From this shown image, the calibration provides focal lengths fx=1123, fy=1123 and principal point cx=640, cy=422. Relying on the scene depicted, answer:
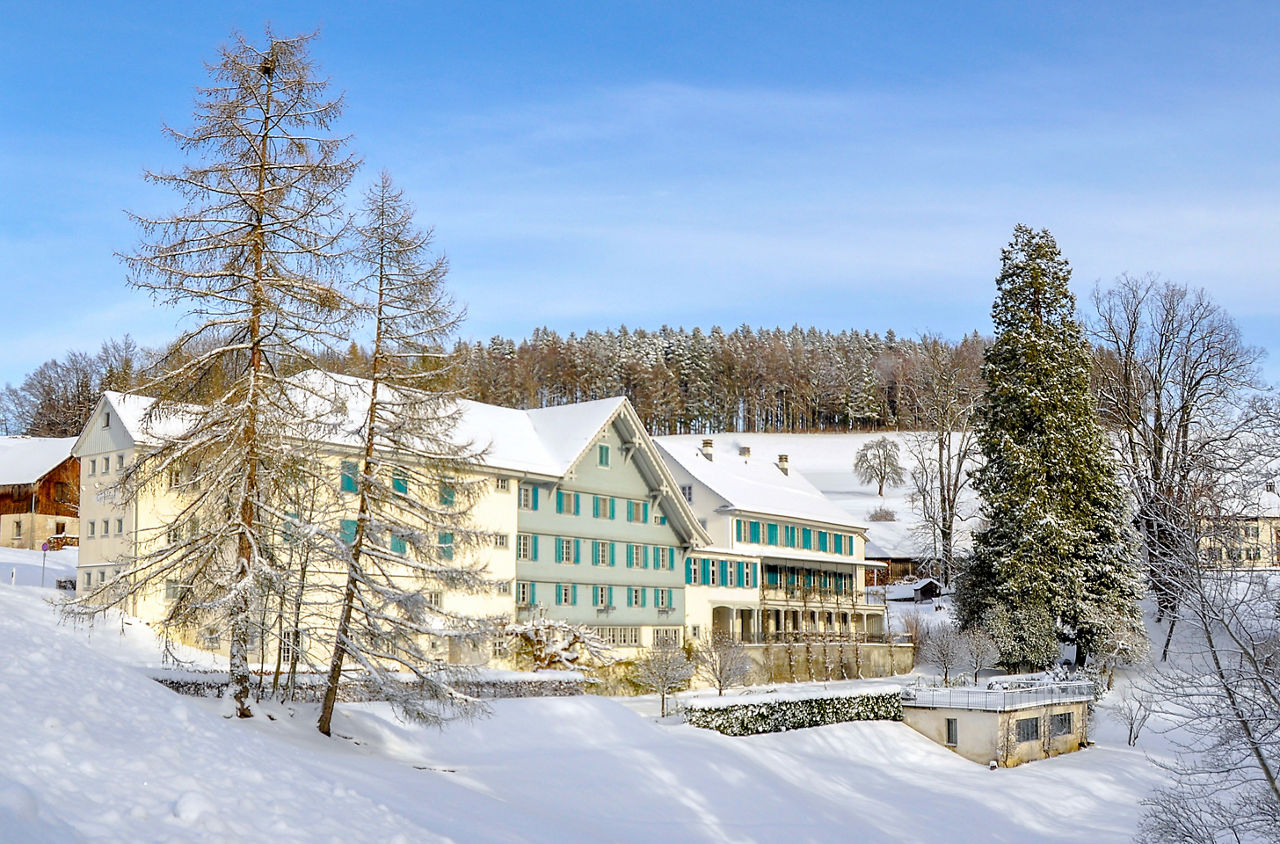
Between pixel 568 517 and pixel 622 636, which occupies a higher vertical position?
pixel 568 517

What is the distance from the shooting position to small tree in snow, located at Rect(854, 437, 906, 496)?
97.6 meters

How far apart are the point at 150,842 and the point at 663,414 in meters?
108

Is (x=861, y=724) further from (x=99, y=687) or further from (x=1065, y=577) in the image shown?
(x=99, y=687)

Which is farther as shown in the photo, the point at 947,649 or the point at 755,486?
the point at 755,486

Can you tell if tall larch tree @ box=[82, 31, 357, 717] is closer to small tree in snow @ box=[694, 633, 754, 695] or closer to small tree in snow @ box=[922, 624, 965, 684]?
small tree in snow @ box=[694, 633, 754, 695]

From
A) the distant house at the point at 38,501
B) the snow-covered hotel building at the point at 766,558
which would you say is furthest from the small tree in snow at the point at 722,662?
the distant house at the point at 38,501

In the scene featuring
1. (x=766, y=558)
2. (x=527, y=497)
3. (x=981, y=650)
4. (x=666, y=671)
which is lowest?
(x=981, y=650)

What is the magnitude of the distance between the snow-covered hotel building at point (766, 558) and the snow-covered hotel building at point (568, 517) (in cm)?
259

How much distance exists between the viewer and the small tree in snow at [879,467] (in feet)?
320

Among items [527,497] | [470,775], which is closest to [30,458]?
[527,497]

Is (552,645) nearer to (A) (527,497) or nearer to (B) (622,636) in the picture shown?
(A) (527,497)

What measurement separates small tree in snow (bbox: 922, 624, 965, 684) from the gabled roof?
31.6ft

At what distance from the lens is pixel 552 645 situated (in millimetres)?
37500

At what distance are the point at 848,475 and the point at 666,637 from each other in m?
62.3
